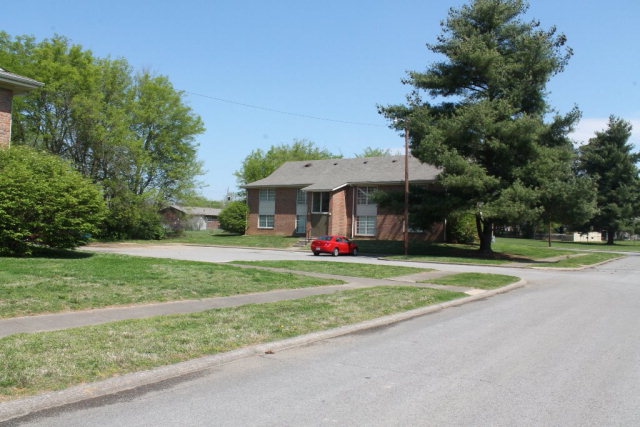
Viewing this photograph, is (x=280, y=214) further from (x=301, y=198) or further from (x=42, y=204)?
(x=42, y=204)

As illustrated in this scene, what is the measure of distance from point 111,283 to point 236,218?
137 feet

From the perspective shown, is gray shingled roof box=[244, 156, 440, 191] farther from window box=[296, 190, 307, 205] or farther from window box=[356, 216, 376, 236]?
window box=[356, 216, 376, 236]

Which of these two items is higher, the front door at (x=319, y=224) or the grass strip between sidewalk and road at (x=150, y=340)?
the front door at (x=319, y=224)

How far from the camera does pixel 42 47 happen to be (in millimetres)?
43781

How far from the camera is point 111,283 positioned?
12047mm

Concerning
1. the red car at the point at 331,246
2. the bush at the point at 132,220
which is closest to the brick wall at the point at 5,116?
the red car at the point at 331,246

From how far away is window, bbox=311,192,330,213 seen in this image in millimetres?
46375

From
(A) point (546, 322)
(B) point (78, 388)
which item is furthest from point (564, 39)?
(B) point (78, 388)

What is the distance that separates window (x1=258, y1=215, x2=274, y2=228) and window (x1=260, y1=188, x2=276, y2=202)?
1591 mm

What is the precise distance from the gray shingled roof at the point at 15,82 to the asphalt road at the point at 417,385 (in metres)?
17.8

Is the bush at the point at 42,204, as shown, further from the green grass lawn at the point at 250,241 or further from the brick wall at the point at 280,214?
the brick wall at the point at 280,214

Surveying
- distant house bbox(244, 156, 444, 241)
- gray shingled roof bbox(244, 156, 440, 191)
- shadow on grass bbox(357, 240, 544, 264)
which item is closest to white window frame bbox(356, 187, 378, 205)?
distant house bbox(244, 156, 444, 241)

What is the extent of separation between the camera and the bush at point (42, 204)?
1608 cm

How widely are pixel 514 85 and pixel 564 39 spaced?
13.8 feet
